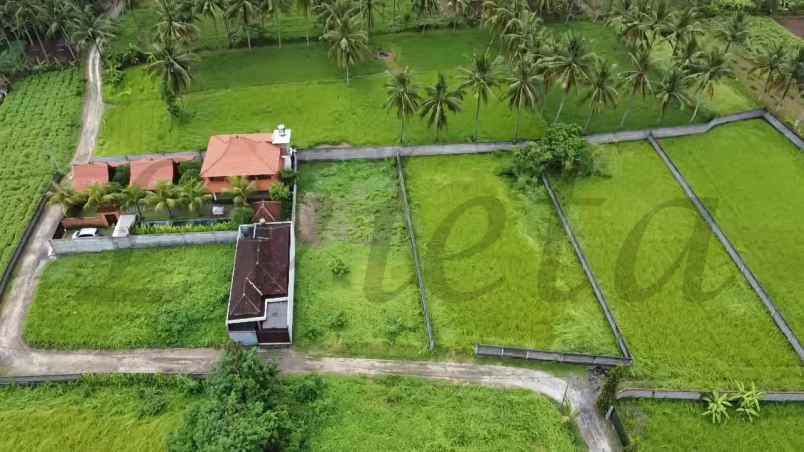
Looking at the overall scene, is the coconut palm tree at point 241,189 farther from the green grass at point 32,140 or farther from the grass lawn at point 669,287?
the grass lawn at point 669,287

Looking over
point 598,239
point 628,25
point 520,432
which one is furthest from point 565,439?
point 628,25

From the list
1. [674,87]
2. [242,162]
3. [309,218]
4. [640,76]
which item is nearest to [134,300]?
[242,162]

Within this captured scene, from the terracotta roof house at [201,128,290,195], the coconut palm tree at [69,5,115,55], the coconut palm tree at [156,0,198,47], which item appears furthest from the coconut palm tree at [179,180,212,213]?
the coconut palm tree at [69,5,115,55]

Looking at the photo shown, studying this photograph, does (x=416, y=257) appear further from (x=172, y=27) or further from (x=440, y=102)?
(x=172, y=27)

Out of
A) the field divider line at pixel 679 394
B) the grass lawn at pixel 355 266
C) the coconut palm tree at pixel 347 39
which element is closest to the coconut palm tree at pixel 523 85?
the grass lawn at pixel 355 266

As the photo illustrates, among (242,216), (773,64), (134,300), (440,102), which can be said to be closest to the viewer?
(134,300)

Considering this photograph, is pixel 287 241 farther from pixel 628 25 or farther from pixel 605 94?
pixel 628 25

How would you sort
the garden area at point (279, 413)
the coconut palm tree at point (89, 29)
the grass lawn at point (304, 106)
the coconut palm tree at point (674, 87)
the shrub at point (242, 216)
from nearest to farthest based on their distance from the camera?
the garden area at point (279, 413) → the shrub at point (242, 216) → the coconut palm tree at point (674, 87) → the grass lawn at point (304, 106) → the coconut palm tree at point (89, 29)
